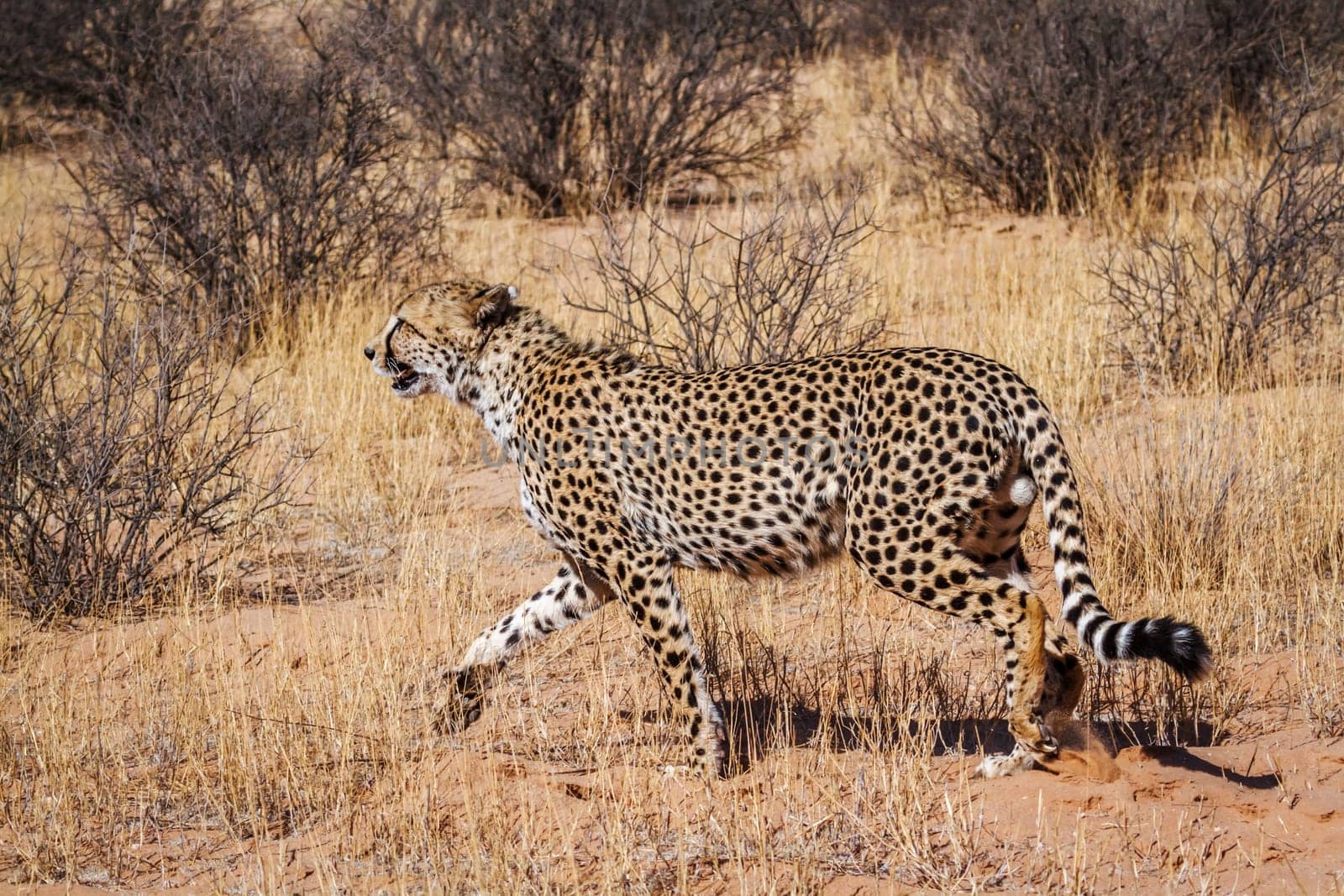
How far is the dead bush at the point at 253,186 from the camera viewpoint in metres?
8.06

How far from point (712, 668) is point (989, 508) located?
4.01 feet

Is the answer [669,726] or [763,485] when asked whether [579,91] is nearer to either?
[669,726]

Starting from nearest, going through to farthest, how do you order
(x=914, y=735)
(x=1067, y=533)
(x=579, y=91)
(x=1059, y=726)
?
(x=1067, y=533) < (x=1059, y=726) < (x=914, y=735) < (x=579, y=91)

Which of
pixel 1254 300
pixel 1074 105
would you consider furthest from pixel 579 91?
pixel 1254 300

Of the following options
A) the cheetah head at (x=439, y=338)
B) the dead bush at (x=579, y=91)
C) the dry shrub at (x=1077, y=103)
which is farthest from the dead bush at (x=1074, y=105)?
the cheetah head at (x=439, y=338)

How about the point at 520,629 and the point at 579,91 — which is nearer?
the point at 520,629

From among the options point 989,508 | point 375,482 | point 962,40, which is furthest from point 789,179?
point 989,508

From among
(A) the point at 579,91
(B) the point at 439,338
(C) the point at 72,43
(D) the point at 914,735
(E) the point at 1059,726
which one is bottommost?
(D) the point at 914,735

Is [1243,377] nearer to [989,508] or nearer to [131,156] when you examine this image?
[989,508]

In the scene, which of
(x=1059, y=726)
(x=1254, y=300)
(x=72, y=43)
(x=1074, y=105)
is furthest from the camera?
(x=72, y=43)

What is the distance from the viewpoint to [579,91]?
1020 cm

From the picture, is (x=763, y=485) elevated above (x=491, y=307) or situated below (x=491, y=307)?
below

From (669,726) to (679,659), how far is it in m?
0.47

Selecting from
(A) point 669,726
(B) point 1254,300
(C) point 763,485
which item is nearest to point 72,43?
(B) point 1254,300
